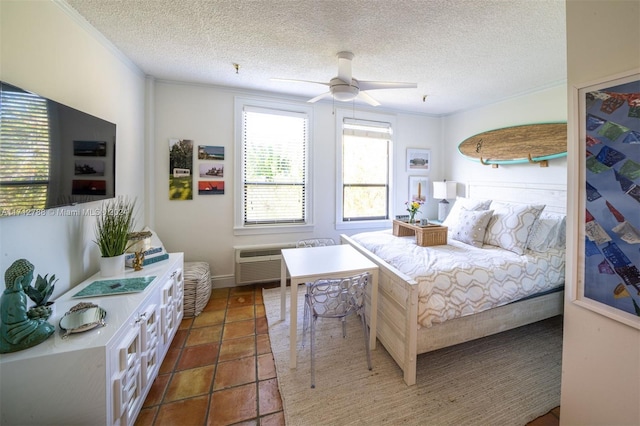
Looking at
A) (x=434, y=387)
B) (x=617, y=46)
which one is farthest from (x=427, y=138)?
(x=434, y=387)

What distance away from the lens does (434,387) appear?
1.69 m

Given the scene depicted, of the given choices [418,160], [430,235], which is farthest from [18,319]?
[418,160]

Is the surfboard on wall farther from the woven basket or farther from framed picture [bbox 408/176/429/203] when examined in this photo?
the woven basket

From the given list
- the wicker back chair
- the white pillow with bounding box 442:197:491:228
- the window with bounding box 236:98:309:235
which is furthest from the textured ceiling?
the wicker back chair

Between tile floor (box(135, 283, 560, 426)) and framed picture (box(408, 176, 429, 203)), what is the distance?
3.11 metres

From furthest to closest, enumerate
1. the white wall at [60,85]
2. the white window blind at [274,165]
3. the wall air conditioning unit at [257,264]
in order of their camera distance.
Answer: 1. the white window blind at [274,165]
2. the wall air conditioning unit at [257,264]
3. the white wall at [60,85]

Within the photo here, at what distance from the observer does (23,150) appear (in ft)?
4.04

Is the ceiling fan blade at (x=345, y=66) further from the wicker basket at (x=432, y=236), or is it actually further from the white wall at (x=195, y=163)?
the wicker basket at (x=432, y=236)

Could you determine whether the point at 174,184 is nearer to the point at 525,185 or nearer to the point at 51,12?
the point at 51,12

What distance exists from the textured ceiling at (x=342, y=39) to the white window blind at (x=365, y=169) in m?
1.02

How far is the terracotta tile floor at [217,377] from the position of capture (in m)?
1.49

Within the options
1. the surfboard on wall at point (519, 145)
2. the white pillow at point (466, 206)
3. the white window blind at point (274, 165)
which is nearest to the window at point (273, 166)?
the white window blind at point (274, 165)

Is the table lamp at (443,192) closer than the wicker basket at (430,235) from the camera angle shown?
No

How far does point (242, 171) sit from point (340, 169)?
144 cm
